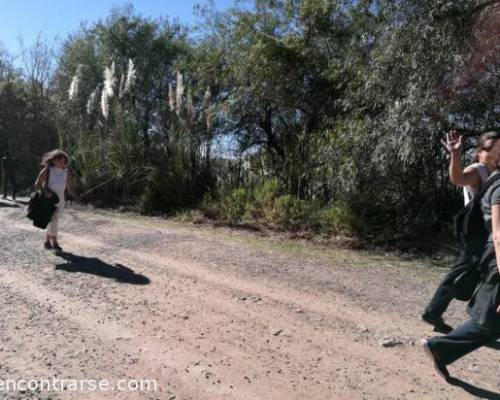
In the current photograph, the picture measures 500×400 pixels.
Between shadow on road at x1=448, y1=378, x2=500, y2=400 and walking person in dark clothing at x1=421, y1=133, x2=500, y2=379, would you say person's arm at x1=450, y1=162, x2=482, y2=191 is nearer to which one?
walking person in dark clothing at x1=421, y1=133, x2=500, y2=379

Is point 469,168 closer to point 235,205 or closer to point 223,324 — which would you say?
point 223,324

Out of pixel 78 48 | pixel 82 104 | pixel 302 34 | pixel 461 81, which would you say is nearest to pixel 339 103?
pixel 302 34

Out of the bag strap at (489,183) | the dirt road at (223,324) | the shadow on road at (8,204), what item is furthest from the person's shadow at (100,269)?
the shadow on road at (8,204)

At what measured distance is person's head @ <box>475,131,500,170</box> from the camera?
3.53 meters

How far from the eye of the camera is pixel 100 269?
6.11 metres

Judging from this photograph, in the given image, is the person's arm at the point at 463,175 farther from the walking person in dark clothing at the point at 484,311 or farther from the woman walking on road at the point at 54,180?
the woman walking on road at the point at 54,180

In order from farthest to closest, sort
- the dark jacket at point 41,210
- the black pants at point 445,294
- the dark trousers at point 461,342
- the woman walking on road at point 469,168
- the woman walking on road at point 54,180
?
1. the woman walking on road at point 54,180
2. the dark jacket at point 41,210
3. the black pants at point 445,294
4. the woman walking on road at point 469,168
5. the dark trousers at point 461,342

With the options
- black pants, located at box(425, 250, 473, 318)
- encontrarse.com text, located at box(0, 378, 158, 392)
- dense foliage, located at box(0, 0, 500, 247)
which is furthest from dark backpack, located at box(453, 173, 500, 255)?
dense foliage, located at box(0, 0, 500, 247)

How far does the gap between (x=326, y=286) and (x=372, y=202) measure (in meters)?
3.26

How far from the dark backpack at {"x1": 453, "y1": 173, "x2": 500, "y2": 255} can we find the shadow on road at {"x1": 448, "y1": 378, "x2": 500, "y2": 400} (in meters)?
0.97

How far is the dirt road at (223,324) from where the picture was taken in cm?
332

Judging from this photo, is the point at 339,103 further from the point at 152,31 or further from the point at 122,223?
the point at 152,31

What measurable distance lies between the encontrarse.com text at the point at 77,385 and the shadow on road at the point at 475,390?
6.96 feet

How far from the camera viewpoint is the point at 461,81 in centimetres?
677
